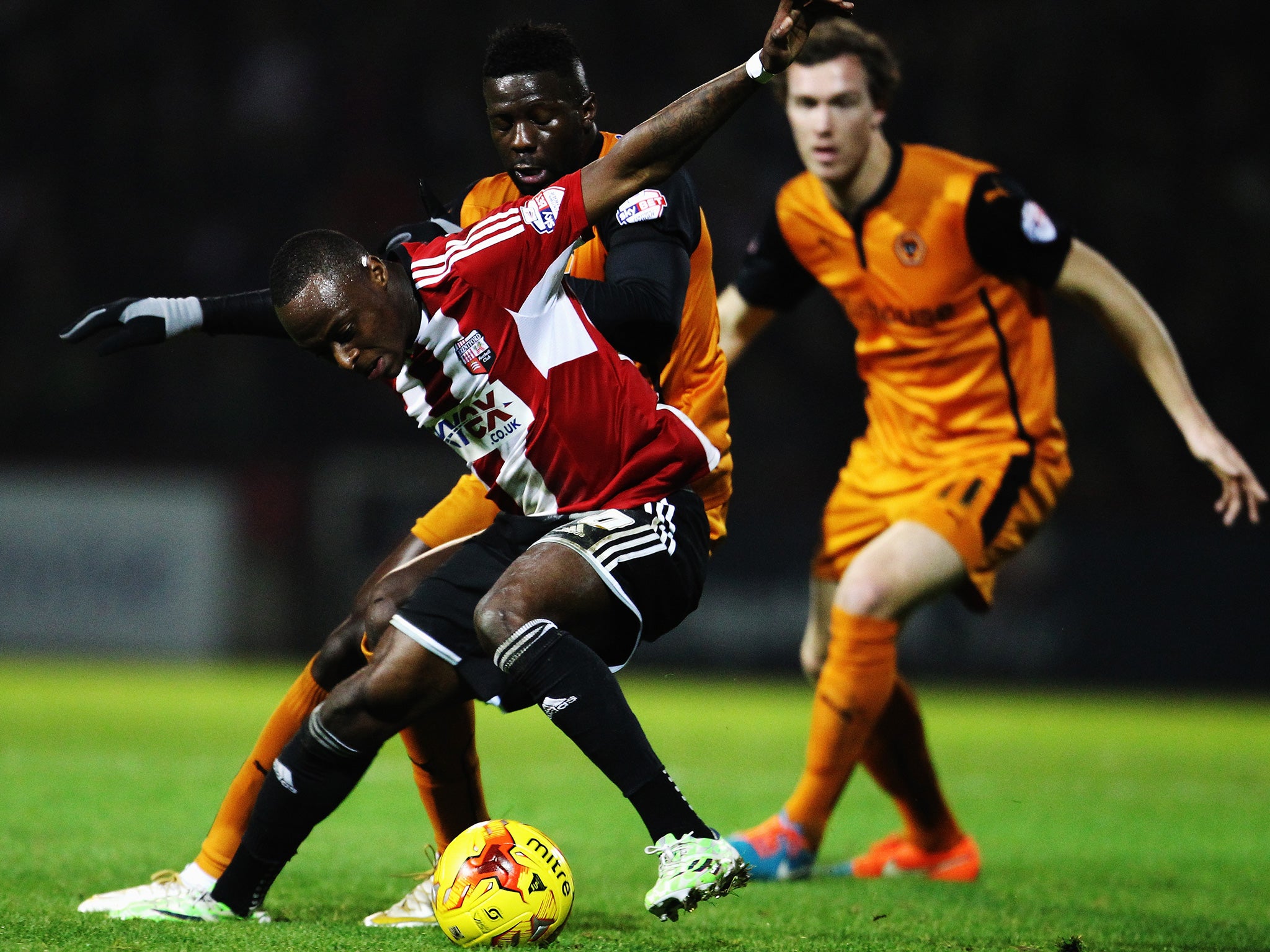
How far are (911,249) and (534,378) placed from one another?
6.70ft

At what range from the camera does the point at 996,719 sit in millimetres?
9859

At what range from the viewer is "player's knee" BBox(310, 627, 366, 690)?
143 inches

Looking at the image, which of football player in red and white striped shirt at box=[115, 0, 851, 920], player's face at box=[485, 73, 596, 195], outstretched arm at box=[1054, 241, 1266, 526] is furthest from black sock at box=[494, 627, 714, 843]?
outstretched arm at box=[1054, 241, 1266, 526]

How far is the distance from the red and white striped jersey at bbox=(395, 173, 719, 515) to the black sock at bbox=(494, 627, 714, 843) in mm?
411

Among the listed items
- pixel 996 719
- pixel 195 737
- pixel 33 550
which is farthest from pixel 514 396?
pixel 33 550

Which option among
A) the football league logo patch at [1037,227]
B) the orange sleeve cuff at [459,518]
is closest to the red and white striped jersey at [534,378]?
the orange sleeve cuff at [459,518]

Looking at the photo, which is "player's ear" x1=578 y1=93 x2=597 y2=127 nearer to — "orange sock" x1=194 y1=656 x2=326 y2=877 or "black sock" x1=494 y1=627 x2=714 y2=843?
"black sock" x1=494 y1=627 x2=714 y2=843

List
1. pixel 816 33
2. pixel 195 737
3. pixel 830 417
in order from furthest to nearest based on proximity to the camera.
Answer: pixel 830 417, pixel 195 737, pixel 816 33

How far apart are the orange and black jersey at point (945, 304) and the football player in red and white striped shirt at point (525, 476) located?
1.71m

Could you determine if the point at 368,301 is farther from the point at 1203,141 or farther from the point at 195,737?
the point at 1203,141

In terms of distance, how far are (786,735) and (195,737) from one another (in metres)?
3.37

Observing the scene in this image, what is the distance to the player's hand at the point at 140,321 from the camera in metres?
3.67

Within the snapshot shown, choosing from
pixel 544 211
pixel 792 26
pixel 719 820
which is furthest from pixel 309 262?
pixel 719 820

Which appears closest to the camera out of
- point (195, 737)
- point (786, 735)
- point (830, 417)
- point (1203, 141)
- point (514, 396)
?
point (514, 396)
